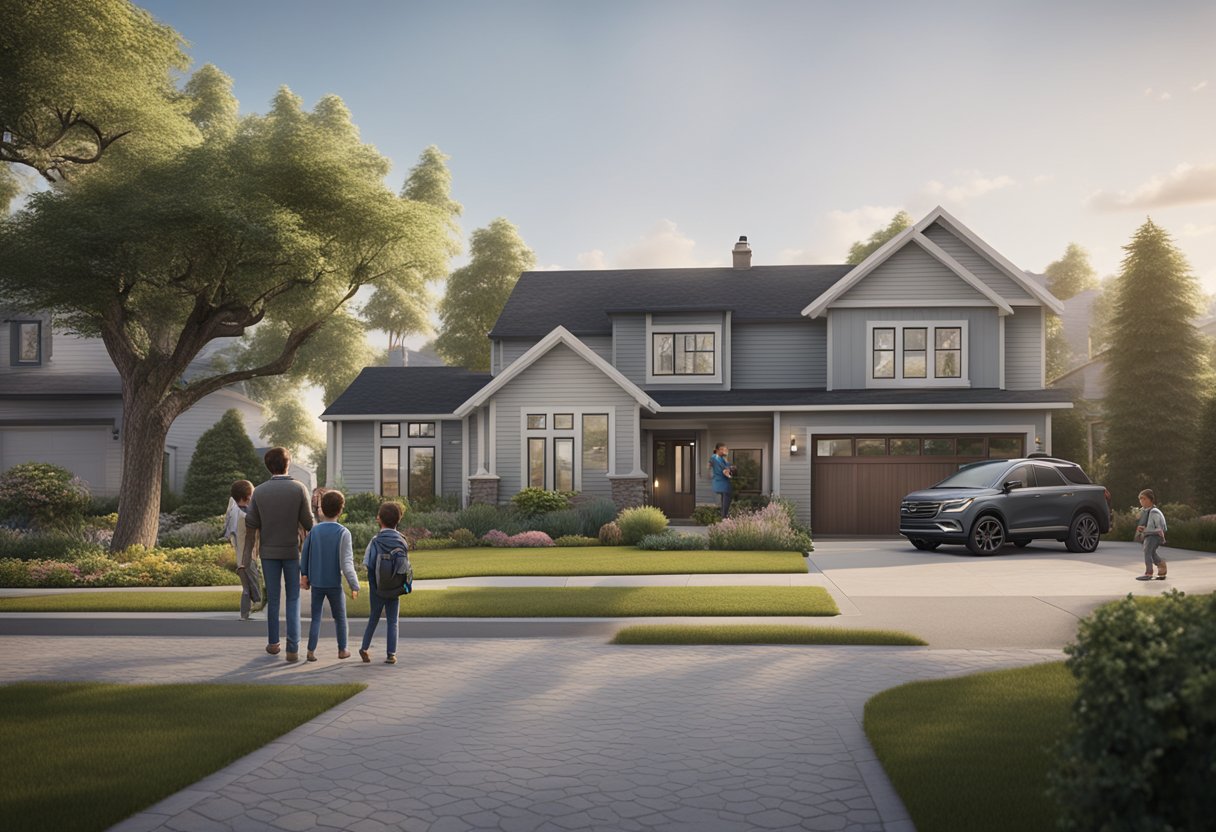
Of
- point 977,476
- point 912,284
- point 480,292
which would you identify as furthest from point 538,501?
point 480,292

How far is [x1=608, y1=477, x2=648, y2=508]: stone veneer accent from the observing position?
89.4 ft

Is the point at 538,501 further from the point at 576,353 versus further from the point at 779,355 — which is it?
the point at 779,355

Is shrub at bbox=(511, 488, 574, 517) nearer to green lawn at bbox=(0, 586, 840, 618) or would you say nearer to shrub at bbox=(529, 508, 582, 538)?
shrub at bbox=(529, 508, 582, 538)

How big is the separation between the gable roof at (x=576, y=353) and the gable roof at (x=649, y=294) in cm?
252

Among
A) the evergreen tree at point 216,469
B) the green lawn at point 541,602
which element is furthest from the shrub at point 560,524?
the evergreen tree at point 216,469

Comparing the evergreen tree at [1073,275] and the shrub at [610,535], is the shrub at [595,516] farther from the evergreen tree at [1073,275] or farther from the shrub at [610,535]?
the evergreen tree at [1073,275]

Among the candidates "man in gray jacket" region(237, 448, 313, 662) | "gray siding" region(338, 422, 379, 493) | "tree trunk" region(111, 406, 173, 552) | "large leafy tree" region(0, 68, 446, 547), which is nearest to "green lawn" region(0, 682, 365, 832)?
"man in gray jacket" region(237, 448, 313, 662)

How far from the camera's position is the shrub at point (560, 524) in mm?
25188

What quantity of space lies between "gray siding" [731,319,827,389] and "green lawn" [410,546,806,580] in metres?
9.83

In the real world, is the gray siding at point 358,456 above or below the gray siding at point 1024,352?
below

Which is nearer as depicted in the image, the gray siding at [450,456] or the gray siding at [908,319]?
→ the gray siding at [908,319]

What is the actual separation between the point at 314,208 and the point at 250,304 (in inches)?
106

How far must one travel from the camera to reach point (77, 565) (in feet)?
60.5

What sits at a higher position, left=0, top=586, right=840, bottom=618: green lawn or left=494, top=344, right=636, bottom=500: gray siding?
left=494, top=344, right=636, bottom=500: gray siding
